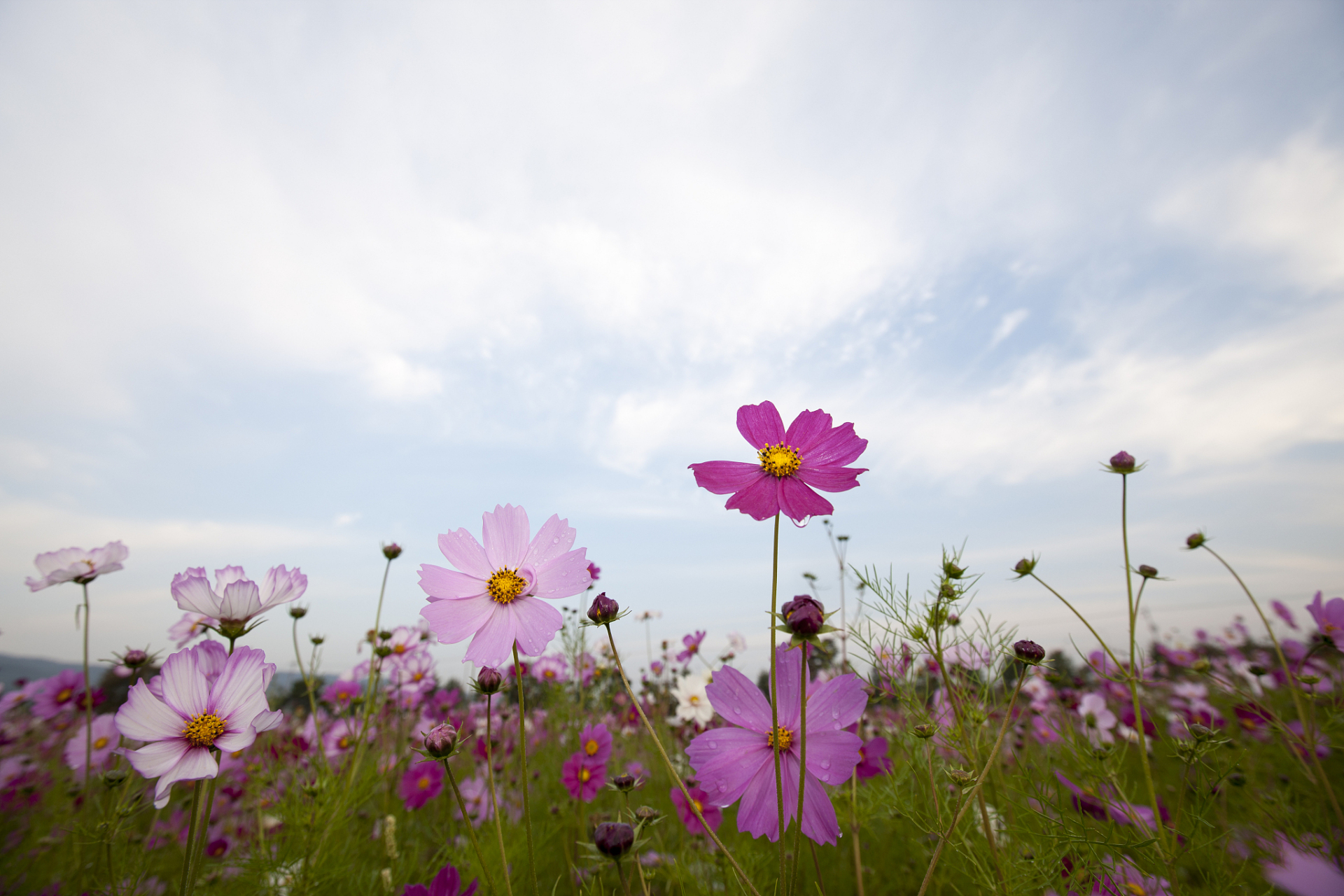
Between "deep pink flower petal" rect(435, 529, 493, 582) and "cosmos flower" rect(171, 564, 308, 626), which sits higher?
"deep pink flower petal" rect(435, 529, 493, 582)

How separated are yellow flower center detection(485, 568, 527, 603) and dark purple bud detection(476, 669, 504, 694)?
0.10 meters

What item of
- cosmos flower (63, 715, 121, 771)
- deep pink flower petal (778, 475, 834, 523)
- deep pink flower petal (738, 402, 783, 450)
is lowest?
cosmos flower (63, 715, 121, 771)

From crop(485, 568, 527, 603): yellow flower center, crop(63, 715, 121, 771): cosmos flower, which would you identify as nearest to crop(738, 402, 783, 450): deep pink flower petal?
crop(485, 568, 527, 603): yellow flower center

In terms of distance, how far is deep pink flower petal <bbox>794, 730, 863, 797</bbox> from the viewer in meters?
0.73

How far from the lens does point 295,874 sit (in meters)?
1.27

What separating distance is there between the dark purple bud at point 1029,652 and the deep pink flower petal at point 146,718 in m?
1.12

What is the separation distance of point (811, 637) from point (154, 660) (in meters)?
1.62

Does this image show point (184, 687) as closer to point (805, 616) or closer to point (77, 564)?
point (805, 616)

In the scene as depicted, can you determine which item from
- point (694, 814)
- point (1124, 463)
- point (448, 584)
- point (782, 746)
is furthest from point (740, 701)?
point (1124, 463)

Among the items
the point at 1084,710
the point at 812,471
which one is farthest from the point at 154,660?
the point at 1084,710

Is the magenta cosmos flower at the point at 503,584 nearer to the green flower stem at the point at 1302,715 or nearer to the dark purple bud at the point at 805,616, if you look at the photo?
the dark purple bud at the point at 805,616

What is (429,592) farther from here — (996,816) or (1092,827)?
(1092,827)

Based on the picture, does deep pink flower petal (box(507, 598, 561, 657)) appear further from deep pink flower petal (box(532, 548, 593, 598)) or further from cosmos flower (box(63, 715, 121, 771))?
cosmos flower (box(63, 715, 121, 771))

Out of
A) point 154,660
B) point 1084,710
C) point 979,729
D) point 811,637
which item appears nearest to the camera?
point 811,637
